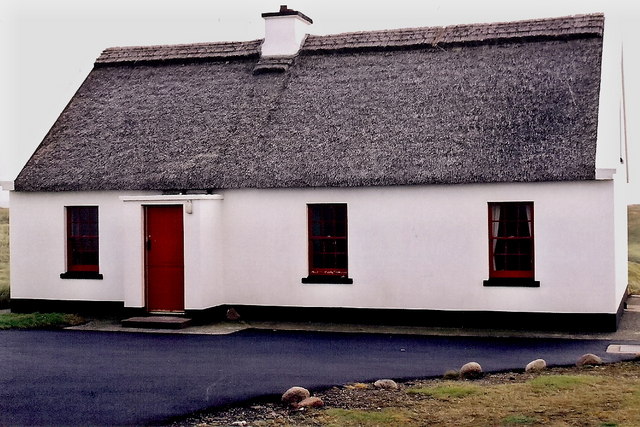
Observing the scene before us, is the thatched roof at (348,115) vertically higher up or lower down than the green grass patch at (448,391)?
higher up

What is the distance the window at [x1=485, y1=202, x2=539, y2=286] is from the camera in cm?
1733

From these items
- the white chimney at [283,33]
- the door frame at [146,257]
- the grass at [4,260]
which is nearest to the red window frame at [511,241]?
the door frame at [146,257]

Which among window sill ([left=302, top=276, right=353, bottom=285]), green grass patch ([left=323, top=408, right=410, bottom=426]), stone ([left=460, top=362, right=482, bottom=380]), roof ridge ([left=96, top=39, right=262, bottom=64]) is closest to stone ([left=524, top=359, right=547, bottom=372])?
stone ([left=460, top=362, right=482, bottom=380])

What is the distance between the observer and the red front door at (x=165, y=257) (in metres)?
18.9

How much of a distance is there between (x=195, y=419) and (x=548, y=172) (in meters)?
9.37

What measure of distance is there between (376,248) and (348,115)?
10.2ft

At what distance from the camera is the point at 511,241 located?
1753 centimetres

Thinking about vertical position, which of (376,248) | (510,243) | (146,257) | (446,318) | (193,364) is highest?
(510,243)

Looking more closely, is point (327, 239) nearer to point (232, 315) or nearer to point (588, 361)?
point (232, 315)

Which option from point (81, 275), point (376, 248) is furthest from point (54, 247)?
point (376, 248)

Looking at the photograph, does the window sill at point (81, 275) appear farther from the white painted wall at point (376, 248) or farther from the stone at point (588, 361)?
the stone at point (588, 361)

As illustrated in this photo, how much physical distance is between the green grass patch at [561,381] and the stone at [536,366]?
0.72 meters

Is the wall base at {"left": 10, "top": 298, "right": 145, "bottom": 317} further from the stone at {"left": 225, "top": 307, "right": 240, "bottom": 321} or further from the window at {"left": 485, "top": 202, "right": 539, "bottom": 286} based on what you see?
the window at {"left": 485, "top": 202, "right": 539, "bottom": 286}

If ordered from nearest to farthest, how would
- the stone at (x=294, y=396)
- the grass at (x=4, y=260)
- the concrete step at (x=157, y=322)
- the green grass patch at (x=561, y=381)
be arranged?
the stone at (x=294, y=396) < the green grass patch at (x=561, y=381) < the concrete step at (x=157, y=322) < the grass at (x=4, y=260)
